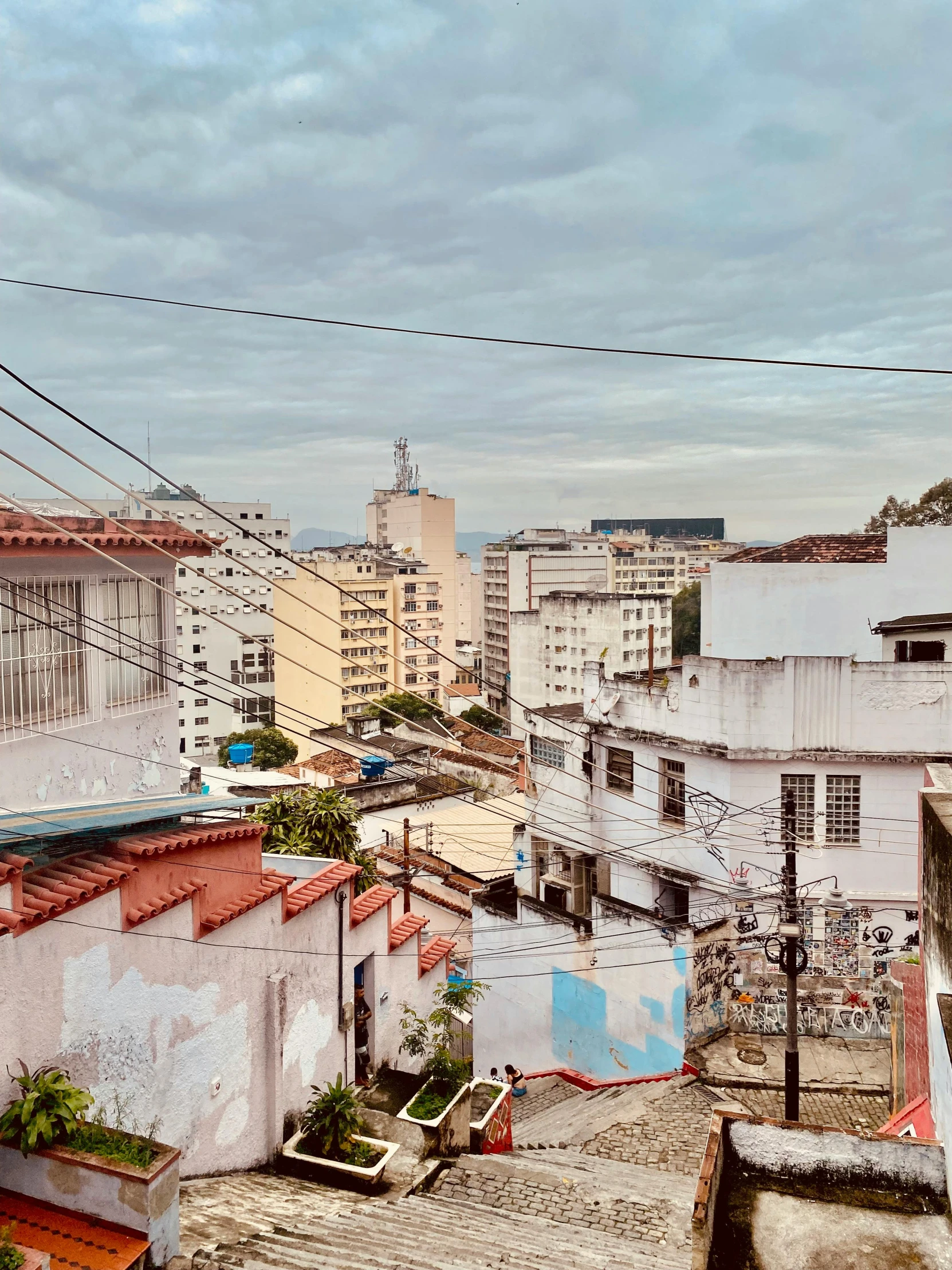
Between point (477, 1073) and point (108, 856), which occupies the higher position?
point (108, 856)

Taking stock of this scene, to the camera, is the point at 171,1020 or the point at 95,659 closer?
the point at 171,1020

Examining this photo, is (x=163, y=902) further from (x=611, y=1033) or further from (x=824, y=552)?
(x=824, y=552)

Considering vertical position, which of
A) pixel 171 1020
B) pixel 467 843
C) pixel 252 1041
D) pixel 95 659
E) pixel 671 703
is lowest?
pixel 467 843

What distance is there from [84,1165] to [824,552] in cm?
2678

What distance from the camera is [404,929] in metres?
15.4

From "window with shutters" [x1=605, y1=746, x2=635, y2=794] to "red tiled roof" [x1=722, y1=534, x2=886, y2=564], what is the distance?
8014mm

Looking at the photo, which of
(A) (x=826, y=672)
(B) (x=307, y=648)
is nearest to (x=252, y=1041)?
(A) (x=826, y=672)

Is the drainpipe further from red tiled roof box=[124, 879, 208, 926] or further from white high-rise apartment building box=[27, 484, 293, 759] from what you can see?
white high-rise apartment building box=[27, 484, 293, 759]

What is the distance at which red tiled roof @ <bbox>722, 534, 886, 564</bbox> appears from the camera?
2806cm

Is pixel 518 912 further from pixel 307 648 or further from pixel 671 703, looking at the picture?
pixel 307 648

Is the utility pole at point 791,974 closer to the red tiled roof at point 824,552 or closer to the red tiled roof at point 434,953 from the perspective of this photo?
the red tiled roof at point 434,953

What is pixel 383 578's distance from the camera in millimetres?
91812

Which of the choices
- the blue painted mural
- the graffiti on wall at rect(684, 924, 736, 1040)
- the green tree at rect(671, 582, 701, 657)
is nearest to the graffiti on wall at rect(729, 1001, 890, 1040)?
the graffiti on wall at rect(684, 924, 736, 1040)

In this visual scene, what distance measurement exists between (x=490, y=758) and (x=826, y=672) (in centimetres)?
2834
